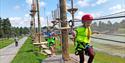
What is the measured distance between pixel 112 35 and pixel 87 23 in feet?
2.35

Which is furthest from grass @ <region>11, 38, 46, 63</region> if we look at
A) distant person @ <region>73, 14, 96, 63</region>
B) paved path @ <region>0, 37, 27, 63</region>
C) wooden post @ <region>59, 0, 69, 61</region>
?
distant person @ <region>73, 14, 96, 63</region>

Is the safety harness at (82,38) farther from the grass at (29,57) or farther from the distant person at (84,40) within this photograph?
the grass at (29,57)

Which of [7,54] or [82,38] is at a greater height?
[82,38]

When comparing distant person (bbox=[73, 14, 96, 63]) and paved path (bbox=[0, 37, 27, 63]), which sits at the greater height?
distant person (bbox=[73, 14, 96, 63])

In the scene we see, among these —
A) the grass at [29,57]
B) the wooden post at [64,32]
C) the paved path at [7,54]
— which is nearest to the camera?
the wooden post at [64,32]

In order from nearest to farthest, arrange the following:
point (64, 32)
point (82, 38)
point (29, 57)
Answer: point (82, 38)
point (64, 32)
point (29, 57)

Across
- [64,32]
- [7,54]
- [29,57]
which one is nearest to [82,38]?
[64,32]

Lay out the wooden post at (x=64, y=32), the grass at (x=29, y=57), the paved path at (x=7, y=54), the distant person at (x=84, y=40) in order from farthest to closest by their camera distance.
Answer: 1. the paved path at (x=7, y=54)
2. the grass at (x=29, y=57)
3. the wooden post at (x=64, y=32)
4. the distant person at (x=84, y=40)

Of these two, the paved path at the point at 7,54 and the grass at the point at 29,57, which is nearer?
the grass at the point at 29,57

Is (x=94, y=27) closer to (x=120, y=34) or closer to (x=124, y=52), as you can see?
(x=120, y=34)

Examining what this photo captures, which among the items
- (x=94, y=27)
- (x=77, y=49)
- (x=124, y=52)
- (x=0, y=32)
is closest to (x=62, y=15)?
(x=94, y=27)

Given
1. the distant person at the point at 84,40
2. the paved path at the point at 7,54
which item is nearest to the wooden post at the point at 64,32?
the distant person at the point at 84,40

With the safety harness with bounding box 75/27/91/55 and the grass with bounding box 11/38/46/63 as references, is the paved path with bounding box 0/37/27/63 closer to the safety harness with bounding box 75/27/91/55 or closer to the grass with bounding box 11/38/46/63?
the grass with bounding box 11/38/46/63

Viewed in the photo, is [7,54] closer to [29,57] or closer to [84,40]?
[29,57]
